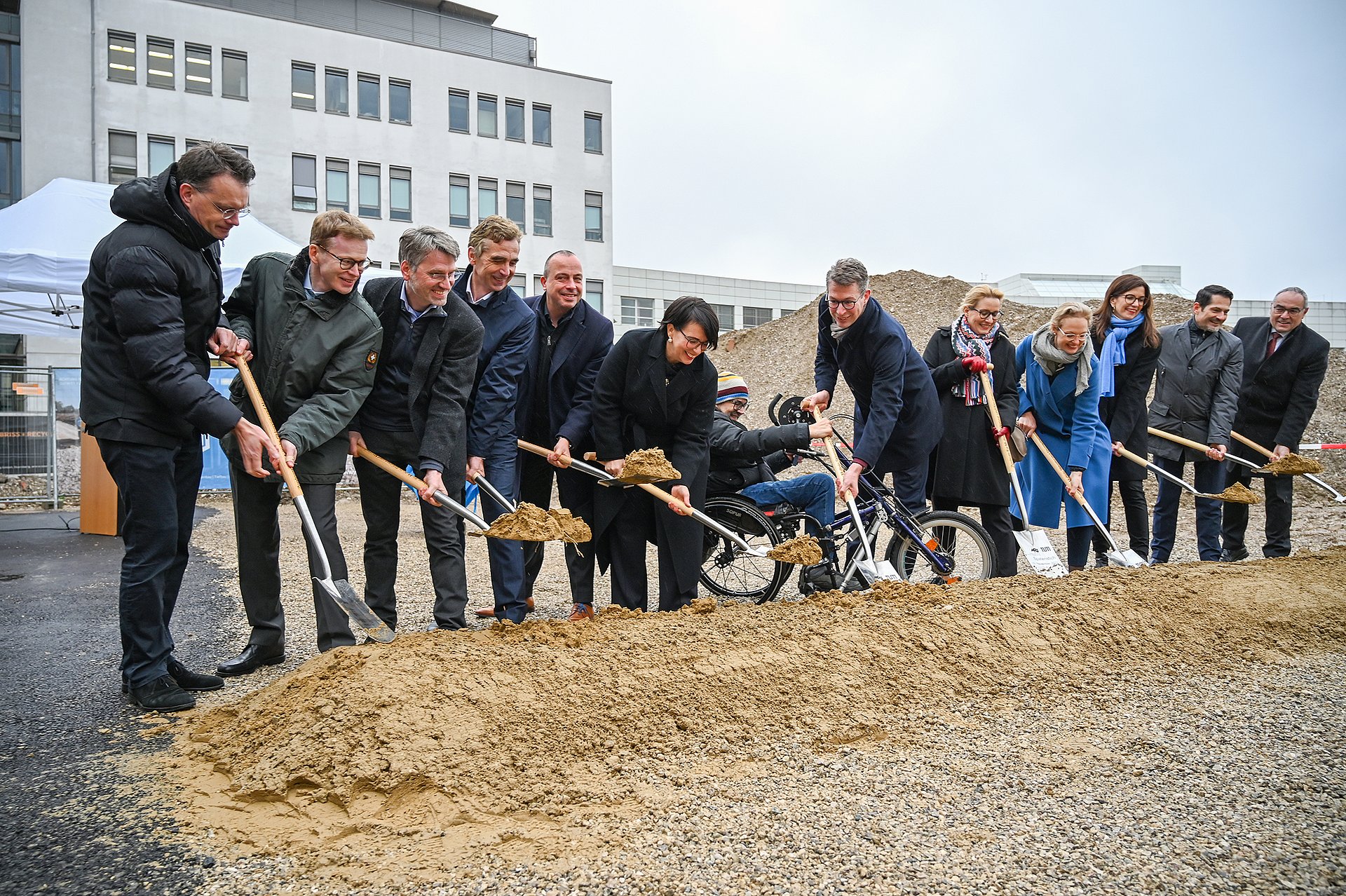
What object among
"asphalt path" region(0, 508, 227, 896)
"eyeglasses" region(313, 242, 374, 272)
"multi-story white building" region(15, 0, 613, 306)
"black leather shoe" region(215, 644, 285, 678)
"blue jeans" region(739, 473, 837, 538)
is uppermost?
"multi-story white building" region(15, 0, 613, 306)

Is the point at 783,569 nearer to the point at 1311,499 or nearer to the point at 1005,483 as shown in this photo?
the point at 1005,483

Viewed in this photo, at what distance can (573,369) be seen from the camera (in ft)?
14.7

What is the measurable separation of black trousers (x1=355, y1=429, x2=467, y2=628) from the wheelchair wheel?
65.5 inches

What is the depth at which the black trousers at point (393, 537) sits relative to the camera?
3.85 metres

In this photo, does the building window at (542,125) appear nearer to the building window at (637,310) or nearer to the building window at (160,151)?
the building window at (637,310)

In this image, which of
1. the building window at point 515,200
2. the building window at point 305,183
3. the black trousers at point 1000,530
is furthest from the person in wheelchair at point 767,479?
the building window at point 515,200

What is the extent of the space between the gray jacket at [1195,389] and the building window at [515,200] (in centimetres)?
2491

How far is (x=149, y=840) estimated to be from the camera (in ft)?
7.16

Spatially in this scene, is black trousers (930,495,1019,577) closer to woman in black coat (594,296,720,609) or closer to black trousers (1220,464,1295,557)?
woman in black coat (594,296,720,609)

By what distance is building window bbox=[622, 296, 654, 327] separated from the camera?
101 ft

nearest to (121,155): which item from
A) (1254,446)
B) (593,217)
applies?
(593,217)

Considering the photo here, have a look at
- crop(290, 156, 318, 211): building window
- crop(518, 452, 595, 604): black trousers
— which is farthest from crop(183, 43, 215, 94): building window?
crop(518, 452, 595, 604): black trousers

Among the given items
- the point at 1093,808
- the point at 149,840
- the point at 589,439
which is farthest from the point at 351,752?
the point at 589,439

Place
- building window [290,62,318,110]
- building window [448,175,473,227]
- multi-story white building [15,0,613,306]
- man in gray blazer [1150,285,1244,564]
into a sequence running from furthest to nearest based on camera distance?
1. building window [448,175,473,227]
2. building window [290,62,318,110]
3. multi-story white building [15,0,613,306]
4. man in gray blazer [1150,285,1244,564]
